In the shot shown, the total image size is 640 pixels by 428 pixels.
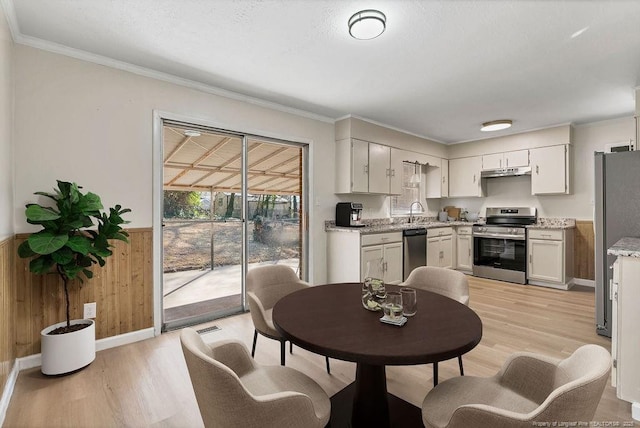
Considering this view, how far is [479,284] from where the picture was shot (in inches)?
190

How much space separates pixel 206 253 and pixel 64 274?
1.39 metres

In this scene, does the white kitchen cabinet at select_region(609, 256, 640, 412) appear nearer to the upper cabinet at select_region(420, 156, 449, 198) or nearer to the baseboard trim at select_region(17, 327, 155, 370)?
the baseboard trim at select_region(17, 327, 155, 370)

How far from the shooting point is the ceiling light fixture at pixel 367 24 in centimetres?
200

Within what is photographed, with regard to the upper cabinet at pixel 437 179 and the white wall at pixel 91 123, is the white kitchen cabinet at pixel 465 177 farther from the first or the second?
the white wall at pixel 91 123

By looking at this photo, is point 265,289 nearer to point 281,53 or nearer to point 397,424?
point 397,424

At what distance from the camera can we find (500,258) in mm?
5102

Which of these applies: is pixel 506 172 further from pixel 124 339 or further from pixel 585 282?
pixel 124 339

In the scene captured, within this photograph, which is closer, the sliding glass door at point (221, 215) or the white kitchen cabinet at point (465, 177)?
the sliding glass door at point (221, 215)

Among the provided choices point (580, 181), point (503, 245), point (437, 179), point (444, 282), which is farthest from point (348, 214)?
point (580, 181)

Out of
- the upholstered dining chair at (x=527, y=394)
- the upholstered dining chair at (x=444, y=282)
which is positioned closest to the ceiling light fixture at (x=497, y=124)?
the upholstered dining chair at (x=444, y=282)

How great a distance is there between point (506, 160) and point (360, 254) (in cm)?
331

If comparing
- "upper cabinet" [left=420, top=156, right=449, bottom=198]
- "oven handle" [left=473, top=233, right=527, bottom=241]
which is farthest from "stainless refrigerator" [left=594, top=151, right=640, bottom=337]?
"upper cabinet" [left=420, top=156, right=449, bottom=198]

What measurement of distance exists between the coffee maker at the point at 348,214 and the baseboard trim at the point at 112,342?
2.63m

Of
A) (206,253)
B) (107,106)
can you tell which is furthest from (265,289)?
(107,106)
